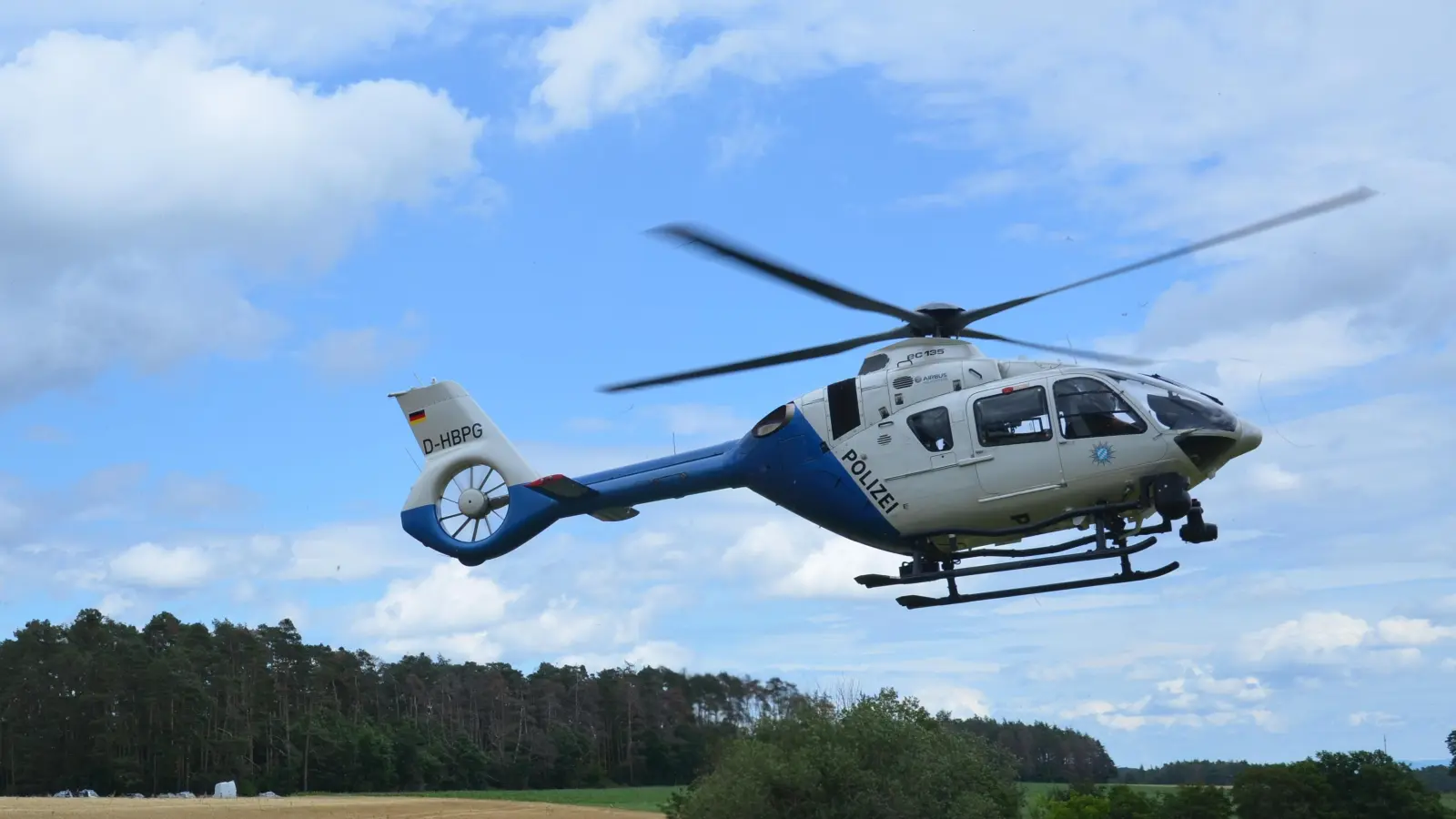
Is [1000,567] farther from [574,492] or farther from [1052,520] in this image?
[574,492]

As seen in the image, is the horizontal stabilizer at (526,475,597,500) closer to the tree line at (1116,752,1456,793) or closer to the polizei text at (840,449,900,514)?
the polizei text at (840,449,900,514)

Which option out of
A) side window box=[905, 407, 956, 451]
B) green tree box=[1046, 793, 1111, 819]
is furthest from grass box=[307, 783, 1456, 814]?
side window box=[905, 407, 956, 451]

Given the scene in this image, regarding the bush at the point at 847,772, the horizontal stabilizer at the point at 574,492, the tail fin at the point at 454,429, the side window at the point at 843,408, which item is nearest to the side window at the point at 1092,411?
the side window at the point at 843,408

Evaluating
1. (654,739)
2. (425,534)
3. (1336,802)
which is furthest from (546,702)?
(425,534)

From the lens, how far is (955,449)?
18.5 m

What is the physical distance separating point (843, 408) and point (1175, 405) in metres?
4.81

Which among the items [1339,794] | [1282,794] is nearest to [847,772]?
[1282,794]

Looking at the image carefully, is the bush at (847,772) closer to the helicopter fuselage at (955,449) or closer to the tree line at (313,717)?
the tree line at (313,717)

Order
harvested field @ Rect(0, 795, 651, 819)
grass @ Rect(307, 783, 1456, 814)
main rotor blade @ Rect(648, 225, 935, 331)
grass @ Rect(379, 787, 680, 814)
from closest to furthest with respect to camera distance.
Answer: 1. main rotor blade @ Rect(648, 225, 935, 331)
2. harvested field @ Rect(0, 795, 651, 819)
3. grass @ Rect(307, 783, 1456, 814)
4. grass @ Rect(379, 787, 680, 814)

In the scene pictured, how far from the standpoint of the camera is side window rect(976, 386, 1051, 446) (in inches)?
709

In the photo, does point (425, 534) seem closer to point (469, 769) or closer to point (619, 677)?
point (619, 677)

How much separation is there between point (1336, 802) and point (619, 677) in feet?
152

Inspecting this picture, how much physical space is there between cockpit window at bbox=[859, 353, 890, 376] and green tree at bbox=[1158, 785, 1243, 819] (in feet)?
234

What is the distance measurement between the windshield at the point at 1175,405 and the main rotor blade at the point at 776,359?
3.58 metres
